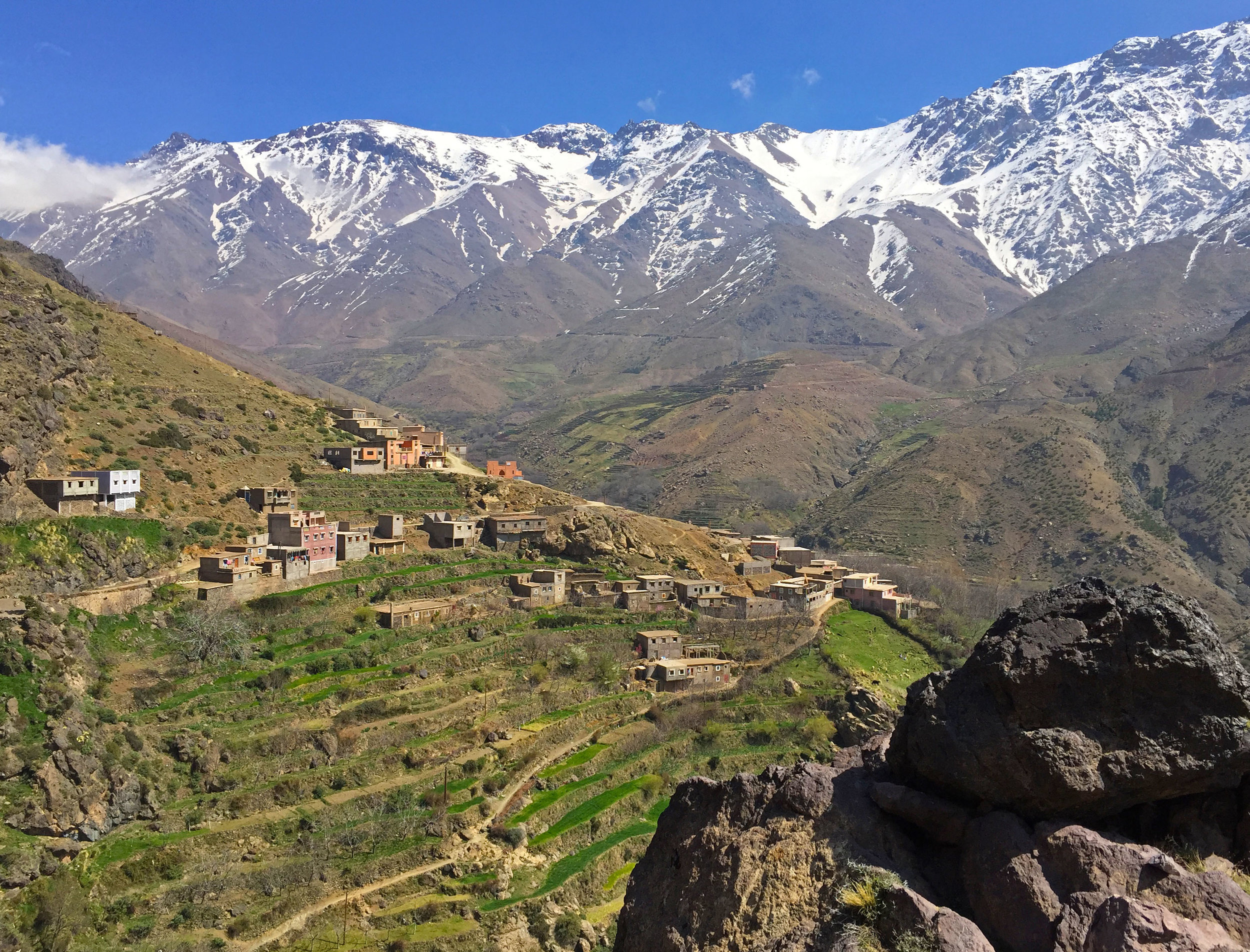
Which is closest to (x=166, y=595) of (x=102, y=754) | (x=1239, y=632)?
(x=102, y=754)

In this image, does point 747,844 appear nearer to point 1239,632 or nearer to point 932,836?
point 932,836

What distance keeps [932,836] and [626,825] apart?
2515 cm

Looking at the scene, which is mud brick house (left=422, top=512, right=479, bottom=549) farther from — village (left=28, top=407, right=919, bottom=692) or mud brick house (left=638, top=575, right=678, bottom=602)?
mud brick house (left=638, top=575, right=678, bottom=602)

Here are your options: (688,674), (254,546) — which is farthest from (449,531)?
(688,674)

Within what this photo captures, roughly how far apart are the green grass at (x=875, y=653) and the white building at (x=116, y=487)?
33354 mm

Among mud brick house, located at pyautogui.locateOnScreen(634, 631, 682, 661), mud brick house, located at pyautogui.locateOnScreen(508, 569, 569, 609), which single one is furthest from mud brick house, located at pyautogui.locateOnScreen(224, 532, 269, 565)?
mud brick house, located at pyautogui.locateOnScreen(634, 631, 682, 661)

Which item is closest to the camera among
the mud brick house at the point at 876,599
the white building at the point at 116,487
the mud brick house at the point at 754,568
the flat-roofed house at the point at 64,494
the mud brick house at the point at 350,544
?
the flat-roofed house at the point at 64,494

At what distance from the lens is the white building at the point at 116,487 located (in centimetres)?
4556

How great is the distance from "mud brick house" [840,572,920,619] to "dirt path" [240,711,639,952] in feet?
99.6

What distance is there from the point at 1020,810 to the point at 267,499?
4749cm

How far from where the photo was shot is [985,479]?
12369cm

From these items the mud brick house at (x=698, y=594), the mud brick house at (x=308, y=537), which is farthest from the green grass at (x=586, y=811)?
the mud brick house at (x=308, y=537)

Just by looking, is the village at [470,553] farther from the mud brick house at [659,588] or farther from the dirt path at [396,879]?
the dirt path at [396,879]

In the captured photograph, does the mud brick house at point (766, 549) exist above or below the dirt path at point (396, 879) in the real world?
above
